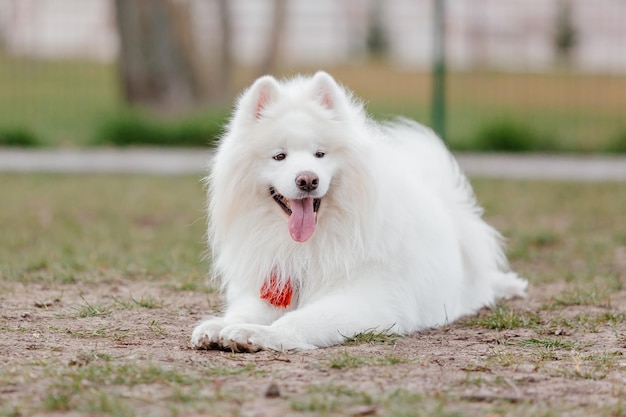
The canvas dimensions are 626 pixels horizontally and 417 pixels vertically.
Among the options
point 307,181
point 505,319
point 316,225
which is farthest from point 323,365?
point 505,319

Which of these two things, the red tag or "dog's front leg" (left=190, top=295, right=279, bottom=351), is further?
the red tag

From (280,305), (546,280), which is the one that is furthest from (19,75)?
(280,305)

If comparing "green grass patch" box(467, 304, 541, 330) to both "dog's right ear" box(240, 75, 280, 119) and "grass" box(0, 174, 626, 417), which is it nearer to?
"grass" box(0, 174, 626, 417)

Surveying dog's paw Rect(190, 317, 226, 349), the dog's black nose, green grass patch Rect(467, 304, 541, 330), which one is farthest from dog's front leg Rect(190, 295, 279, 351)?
green grass patch Rect(467, 304, 541, 330)

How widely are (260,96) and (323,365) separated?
1356 millimetres

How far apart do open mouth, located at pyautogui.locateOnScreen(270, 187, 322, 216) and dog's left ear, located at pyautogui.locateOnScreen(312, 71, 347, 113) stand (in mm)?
422

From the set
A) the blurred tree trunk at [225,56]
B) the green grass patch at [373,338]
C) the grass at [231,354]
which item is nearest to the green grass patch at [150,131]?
the blurred tree trunk at [225,56]

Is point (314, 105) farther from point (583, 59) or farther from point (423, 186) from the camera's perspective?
point (583, 59)

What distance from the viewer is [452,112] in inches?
592

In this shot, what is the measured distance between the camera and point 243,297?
5297mm

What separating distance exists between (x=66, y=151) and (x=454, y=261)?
9180 millimetres

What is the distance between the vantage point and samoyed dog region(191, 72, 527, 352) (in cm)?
494

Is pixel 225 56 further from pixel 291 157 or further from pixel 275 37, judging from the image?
pixel 291 157

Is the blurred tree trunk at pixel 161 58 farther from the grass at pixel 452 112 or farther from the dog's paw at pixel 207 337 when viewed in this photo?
the dog's paw at pixel 207 337
